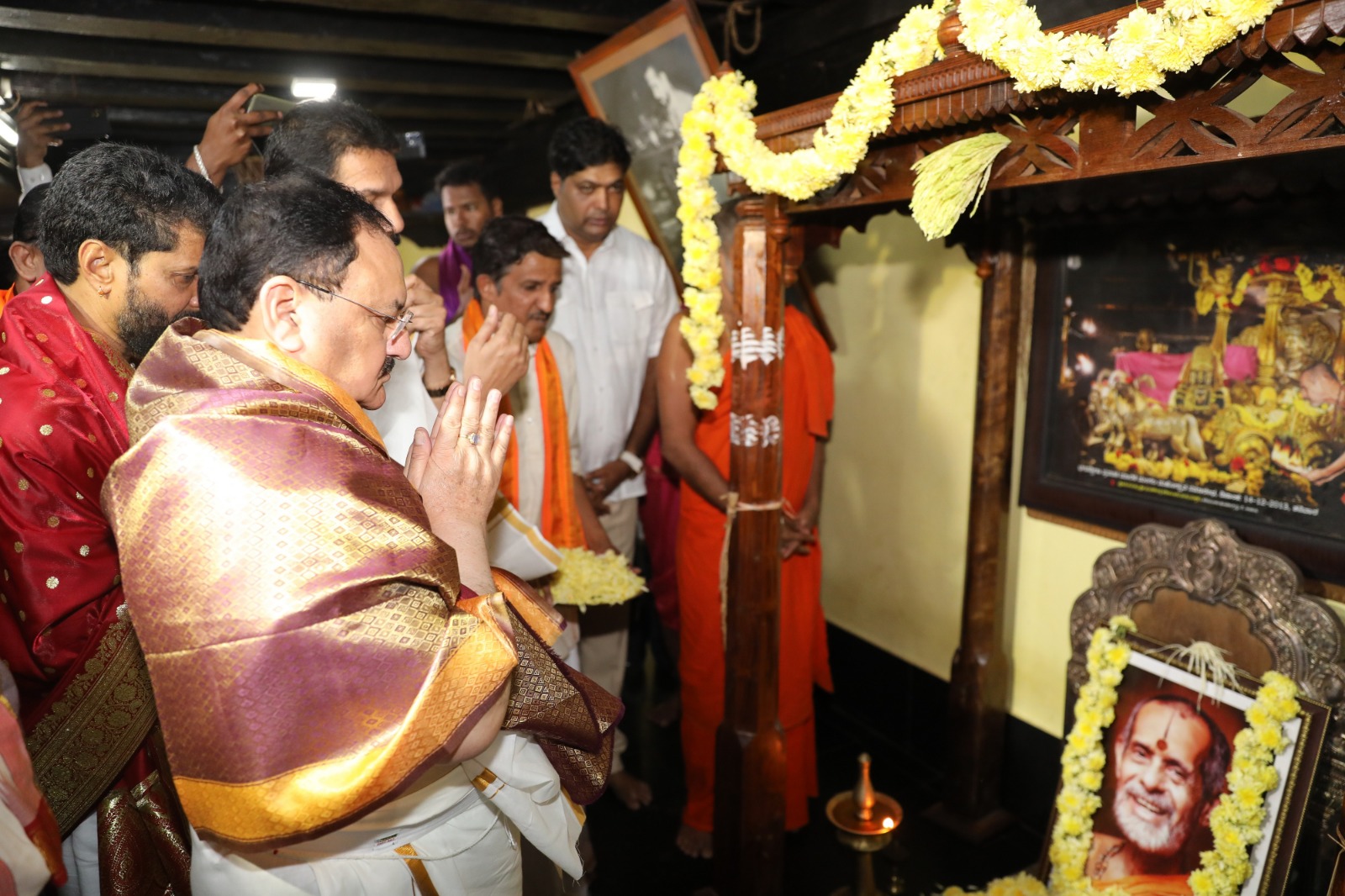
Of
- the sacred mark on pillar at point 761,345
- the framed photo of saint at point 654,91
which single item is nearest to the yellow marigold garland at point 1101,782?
the sacred mark on pillar at point 761,345

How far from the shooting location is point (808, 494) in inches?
141

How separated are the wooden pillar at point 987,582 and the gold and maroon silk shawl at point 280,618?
2.36 m

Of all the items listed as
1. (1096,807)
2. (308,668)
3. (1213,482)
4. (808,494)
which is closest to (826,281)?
(808,494)

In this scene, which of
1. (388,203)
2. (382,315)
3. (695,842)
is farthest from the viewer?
(695,842)

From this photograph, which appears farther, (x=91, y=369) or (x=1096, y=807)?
(x=1096, y=807)

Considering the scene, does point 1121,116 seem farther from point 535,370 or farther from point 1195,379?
point 535,370

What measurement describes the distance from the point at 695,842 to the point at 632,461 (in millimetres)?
1604

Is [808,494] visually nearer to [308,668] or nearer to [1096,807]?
[1096,807]

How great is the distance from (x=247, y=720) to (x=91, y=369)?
110 centimetres

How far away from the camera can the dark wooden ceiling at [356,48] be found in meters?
3.34

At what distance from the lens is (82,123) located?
9.55 ft

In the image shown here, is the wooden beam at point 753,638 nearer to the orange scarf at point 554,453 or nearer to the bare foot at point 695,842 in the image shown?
the bare foot at point 695,842

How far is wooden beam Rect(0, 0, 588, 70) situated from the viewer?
11.1 feet

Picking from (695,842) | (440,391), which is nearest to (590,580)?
(440,391)
